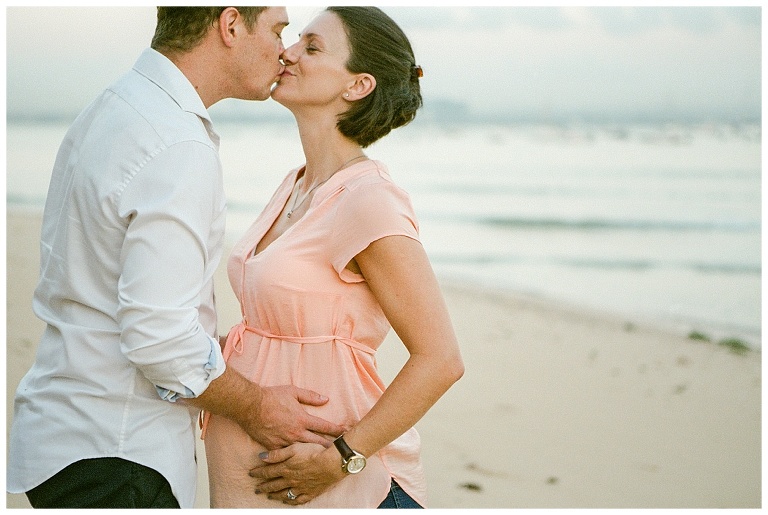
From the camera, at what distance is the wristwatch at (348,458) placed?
91.1 inches

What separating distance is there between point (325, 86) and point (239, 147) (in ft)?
77.7

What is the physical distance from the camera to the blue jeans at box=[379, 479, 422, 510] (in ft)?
7.89

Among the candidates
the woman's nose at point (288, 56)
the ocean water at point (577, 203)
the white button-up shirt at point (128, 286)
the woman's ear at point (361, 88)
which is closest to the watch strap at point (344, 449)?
the white button-up shirt at point (128, 286)

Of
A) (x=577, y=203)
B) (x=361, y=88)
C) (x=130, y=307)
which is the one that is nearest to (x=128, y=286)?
(x=130, y=307)

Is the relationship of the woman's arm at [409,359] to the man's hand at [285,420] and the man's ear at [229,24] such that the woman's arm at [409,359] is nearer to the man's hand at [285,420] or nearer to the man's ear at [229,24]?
the man's hand at [285,420]

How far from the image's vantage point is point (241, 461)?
2.42 m

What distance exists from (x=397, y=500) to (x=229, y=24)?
1.39m

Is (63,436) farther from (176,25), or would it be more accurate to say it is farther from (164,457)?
(176,25)

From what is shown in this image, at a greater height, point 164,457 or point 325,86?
point 325,86

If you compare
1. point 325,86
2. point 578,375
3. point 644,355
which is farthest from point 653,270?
point 325,86

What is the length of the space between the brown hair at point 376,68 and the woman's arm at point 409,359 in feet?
1.84

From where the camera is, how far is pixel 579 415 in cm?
641

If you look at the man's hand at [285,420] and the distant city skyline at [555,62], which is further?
the distant city skyline at [555,62]

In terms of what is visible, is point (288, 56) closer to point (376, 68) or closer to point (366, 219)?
point (376, 68)
